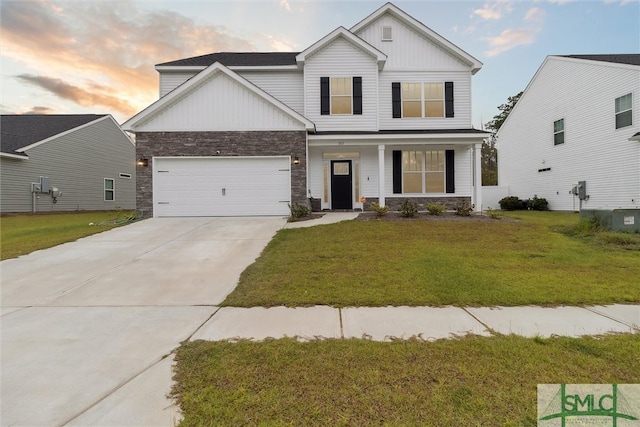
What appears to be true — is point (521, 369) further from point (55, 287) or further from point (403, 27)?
point (403, 27)

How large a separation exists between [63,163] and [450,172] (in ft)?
71.1

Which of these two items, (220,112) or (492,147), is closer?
(220,112)

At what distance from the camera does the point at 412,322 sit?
3410 mm

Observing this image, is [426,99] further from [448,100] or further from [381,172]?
[381,172]

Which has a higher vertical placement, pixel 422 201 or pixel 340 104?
pixel 340 104

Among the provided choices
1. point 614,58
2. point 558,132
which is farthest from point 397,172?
point 614,58

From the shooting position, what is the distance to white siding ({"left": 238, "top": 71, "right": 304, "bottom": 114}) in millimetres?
13602

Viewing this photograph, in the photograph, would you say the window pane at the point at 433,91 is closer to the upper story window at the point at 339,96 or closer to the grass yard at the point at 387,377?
the upper story window at the point at 339,96

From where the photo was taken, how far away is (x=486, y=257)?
20.1ft

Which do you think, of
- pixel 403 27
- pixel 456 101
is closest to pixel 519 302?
pixel 456 101

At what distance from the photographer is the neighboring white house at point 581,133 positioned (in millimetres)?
13602

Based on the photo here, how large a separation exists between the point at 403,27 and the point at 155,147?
38.9 feet

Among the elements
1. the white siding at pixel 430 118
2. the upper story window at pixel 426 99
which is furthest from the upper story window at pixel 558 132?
the upper story window at pixel 426 99

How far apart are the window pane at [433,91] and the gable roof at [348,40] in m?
2.41
